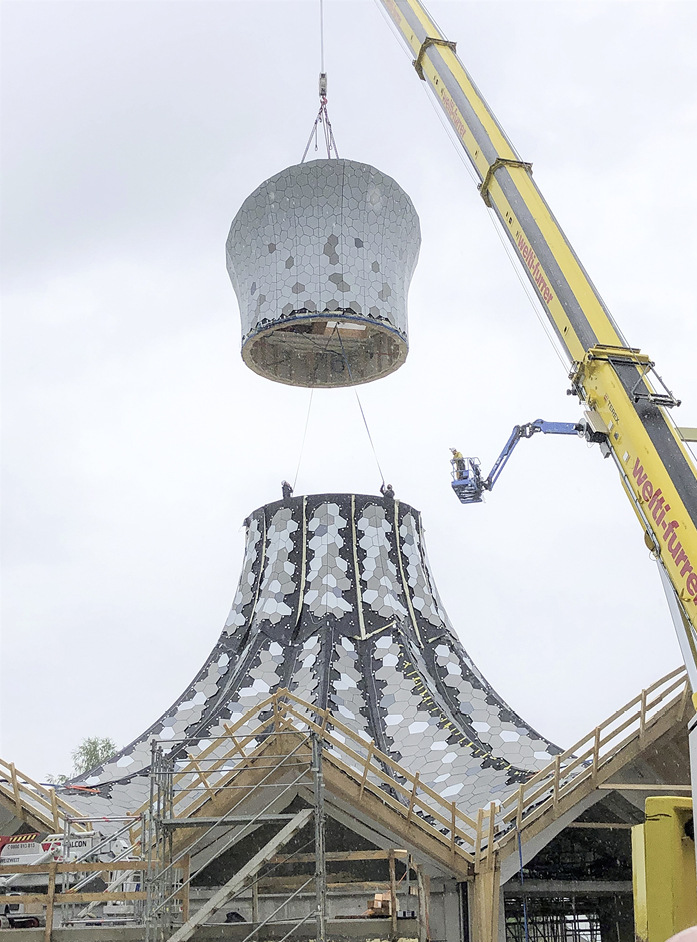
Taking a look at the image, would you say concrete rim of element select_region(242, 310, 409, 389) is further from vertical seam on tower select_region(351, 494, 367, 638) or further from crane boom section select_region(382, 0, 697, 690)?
crane boom section select_region(382, 0, 697, 690)

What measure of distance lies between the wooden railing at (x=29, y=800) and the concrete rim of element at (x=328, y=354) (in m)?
9.80

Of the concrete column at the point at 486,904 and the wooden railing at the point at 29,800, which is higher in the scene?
the wooden railing at the point at 29,800

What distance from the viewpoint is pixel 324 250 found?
861 inches

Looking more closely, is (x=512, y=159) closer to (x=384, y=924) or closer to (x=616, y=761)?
(x=616, y=761)

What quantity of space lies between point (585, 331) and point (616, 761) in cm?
703

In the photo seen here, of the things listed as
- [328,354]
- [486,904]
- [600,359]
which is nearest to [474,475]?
[600,359]

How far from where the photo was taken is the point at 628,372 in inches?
415

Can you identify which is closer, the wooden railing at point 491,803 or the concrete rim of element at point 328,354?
the wooden railing at point 491,803

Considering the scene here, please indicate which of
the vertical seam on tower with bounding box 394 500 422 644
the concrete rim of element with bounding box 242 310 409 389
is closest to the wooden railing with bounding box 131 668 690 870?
the vertical seam on tower with bounding box 394 500 422 644

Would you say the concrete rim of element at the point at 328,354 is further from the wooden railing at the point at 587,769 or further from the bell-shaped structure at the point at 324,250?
the wooden railing at the point at 587,769

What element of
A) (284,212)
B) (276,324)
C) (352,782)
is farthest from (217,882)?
(284,212)

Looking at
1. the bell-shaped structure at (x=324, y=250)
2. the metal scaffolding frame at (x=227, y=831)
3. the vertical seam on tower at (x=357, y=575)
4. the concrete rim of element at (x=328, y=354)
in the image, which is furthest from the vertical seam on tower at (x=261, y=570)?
the metal scaffolding frame at (x=227, y=831)

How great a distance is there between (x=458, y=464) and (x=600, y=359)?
2708 millimetres

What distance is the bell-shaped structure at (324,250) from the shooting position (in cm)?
2175
